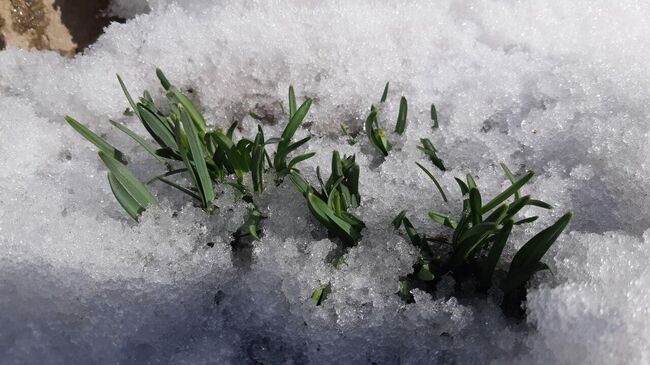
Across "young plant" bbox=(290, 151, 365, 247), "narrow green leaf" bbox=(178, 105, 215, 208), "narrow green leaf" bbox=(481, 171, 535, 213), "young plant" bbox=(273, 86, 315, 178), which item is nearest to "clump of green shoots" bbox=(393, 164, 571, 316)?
"narrow green leaf" bbox=(481, 171, 535, 213)

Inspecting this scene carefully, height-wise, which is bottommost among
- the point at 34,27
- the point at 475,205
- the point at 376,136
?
the point at 34,27

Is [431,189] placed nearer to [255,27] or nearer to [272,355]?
[272,355]

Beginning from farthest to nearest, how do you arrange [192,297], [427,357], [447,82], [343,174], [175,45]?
[175,45], [447,82], [343,174], [192,297], [427,357]

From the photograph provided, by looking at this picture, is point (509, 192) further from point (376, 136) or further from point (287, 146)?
point (287, 146)

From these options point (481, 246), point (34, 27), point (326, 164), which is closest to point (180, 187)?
point (326, 164)

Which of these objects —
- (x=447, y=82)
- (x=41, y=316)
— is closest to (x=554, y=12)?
(x=447, y=82)
